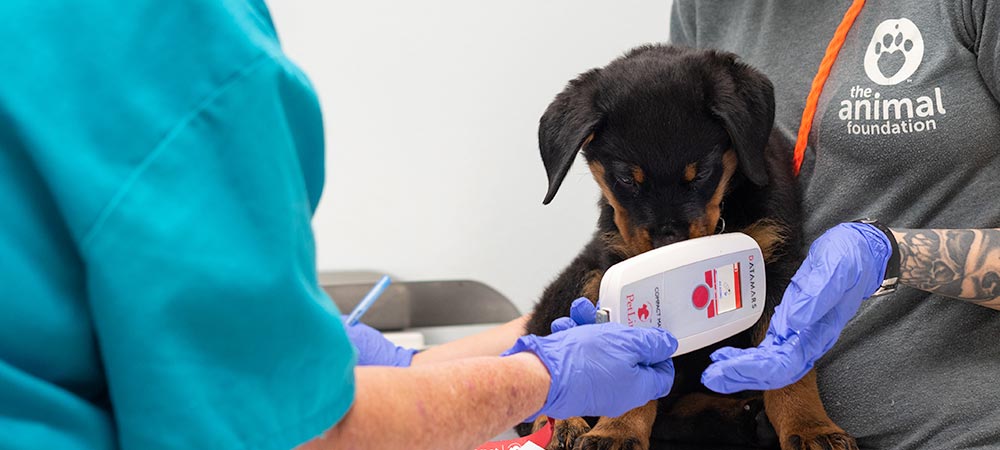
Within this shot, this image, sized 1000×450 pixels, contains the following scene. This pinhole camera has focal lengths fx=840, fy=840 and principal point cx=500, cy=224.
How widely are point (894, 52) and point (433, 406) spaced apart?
1031mm

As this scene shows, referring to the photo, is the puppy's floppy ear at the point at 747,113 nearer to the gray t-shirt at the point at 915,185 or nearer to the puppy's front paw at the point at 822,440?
the gray t-shirt at the point at 915,185

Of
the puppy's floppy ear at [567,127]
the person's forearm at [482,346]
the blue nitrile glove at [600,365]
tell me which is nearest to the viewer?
the blue nitrile glove at [600,365]

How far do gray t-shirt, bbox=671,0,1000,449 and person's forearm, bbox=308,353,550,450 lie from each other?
69 centimetres

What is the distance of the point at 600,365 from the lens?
1.24 m

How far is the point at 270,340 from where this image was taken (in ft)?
2.34

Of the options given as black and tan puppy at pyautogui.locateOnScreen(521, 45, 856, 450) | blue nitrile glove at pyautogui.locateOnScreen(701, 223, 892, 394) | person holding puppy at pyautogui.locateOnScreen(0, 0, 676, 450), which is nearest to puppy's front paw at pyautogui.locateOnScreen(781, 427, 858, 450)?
black and tan puppy at pyautogui.locateOnScreen(521, 45, 856, 450)

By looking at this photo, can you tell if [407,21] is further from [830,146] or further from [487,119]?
[830,146]

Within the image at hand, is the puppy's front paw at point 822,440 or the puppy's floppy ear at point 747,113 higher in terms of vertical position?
the puppy's floppy ear at point 747,113

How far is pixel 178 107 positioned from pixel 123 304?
0.53 ft

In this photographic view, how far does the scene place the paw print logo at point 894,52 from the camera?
4.55ft

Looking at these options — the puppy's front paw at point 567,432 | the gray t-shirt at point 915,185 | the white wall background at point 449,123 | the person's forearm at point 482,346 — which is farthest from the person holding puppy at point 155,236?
the white wall background at point 449,123

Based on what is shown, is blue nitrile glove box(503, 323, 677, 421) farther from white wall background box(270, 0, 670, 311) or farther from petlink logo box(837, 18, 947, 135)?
white wall background box(270, 0, 670, 311)

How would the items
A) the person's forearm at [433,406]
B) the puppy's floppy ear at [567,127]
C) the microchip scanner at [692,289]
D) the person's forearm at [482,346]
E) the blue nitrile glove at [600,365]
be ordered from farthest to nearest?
the person's forearm at [482,346] → the puppy's floppy ear at [567,127] → the microchip scanner at [692,289] → the blue nitrile glove at [600,365] → the person's forearm at [433,406]

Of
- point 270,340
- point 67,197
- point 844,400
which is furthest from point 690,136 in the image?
point 67,197
